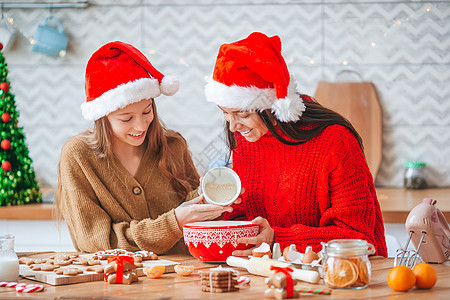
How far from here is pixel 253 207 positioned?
1.87 m

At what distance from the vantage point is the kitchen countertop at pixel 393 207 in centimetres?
261

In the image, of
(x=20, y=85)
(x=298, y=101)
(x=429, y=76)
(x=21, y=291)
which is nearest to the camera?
(x=21, y=291)

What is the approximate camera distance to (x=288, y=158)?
1.81 m

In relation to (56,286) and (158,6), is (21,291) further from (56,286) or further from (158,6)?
(158,6)

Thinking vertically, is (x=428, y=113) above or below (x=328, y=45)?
below

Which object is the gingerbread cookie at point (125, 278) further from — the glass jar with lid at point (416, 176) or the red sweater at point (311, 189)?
the glass jar with lid at point (416, 176)

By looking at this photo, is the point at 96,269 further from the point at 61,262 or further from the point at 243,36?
the point at 243,36

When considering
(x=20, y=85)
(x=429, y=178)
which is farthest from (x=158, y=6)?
(x=429, y=178)

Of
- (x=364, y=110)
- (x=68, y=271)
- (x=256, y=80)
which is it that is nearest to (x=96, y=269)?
(x=68, y=271)

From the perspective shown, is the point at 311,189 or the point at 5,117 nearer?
the point at 311,189

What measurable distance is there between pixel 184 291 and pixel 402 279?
454 millimetres

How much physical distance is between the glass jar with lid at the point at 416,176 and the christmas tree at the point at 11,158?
6.73 ft

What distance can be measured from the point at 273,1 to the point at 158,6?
68 cm

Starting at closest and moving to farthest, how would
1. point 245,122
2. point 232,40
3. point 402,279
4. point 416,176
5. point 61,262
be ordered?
1. point 402,279
2. point 61,262
3. point 245,122
4. point 416,176
5. point 232,40
